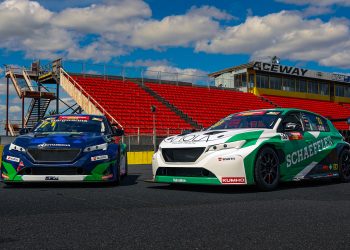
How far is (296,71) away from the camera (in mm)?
44219

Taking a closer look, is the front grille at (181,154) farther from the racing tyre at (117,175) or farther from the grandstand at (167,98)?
the grandstand at (167,98)

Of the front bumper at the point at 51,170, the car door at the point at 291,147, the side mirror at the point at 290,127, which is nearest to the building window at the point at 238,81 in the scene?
the car door at the point at 291,147

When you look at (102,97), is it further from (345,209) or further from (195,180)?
(345,209)

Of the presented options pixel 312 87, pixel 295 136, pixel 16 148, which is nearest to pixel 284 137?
pixel 295 136

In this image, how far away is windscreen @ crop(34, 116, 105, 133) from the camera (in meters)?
8.91

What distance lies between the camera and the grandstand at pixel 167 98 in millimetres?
25203

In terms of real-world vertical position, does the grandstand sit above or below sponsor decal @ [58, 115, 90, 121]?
above

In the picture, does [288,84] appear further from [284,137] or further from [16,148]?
[16,148]

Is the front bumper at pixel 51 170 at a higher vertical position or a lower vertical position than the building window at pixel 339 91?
lower

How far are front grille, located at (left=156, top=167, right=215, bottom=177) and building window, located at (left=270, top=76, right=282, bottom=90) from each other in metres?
36.0

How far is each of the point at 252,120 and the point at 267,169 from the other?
1.22 metres

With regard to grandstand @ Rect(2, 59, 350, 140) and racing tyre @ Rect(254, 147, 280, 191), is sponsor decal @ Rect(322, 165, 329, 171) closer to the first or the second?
racing tyre @ Rect(254, 147, 280, 191)

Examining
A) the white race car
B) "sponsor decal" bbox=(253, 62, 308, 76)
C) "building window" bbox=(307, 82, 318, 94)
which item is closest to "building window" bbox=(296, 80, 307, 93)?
"building window" bbox=(307, 82, 318, 94)

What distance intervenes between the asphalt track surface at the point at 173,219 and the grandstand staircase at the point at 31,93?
2735cm
